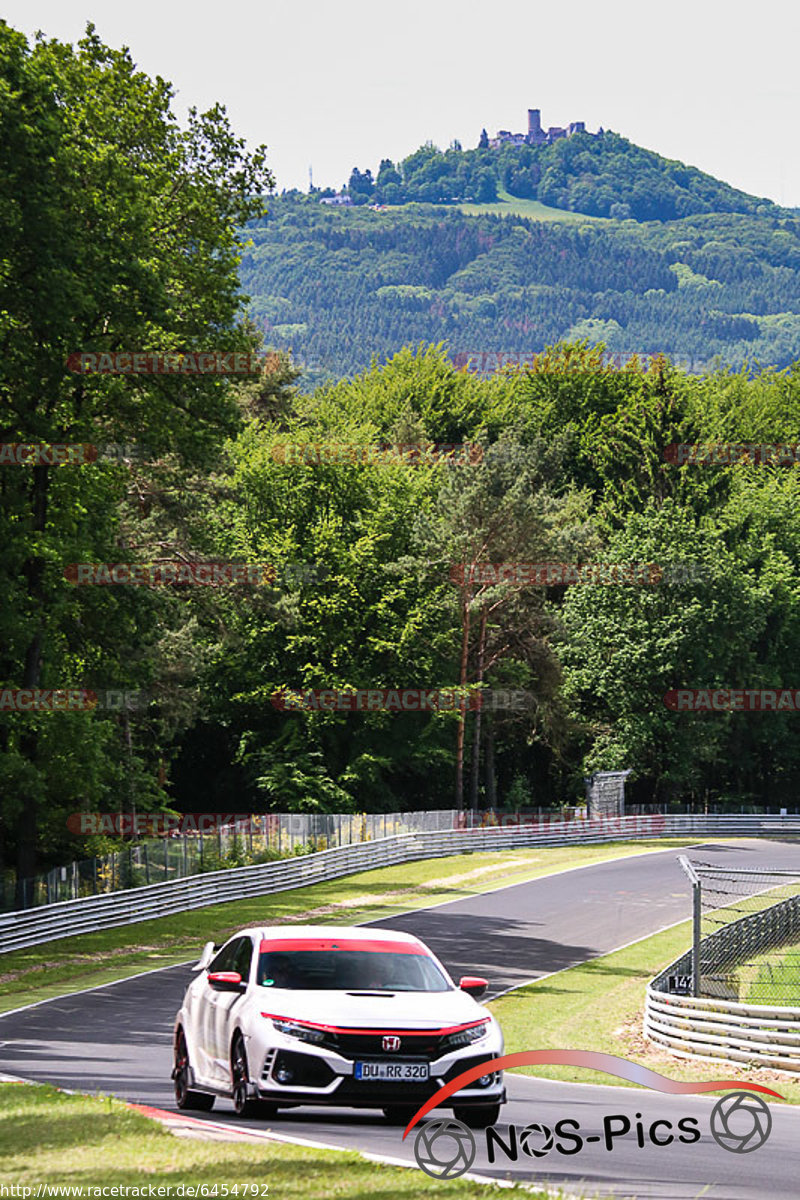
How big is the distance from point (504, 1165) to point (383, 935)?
3.12m

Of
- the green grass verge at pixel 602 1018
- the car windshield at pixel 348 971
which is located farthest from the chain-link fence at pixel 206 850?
the car windshield at pixel 348 971

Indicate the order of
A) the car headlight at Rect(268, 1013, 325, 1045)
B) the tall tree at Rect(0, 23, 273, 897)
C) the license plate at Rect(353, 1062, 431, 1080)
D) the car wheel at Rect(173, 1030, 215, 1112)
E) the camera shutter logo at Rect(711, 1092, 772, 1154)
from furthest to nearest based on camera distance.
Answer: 1. the tall tree at Rect(0, 23, 273, 897)
2. the car wheel at Rect(173, 1030, 215, 1112)
3. the camera shutter logo at Rect(711, 1092, 772, 1154)
4. the car headlight at Rect(268, 1013, 325, 1045)
5. the license plate at Rect(353, 1062, 431, 1080)

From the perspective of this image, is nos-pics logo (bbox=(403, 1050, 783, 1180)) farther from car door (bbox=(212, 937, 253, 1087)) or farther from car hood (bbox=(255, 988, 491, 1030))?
car door (bbox=(212, 937, 253, 1087))

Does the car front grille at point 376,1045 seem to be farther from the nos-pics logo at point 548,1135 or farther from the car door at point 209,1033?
the car door at point 209,1033

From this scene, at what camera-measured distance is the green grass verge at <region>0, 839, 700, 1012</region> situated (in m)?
30.1

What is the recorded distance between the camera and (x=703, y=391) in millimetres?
105688

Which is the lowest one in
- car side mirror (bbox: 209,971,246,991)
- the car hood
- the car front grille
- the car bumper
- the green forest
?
the car bumper

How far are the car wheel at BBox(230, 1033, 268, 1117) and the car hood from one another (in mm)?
351

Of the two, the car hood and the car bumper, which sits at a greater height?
the car hood

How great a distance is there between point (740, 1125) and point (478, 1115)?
262 centimetres

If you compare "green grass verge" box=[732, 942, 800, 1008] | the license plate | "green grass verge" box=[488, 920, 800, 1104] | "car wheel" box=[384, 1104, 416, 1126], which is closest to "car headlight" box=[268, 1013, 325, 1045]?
the license plate

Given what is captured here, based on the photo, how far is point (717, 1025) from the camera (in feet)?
65.2

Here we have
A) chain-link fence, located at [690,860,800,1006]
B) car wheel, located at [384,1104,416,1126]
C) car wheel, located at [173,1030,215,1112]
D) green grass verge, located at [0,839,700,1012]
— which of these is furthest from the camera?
green grass verge, located at [0,839,700,1012]

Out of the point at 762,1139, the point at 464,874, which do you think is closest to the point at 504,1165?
the point at 762,1139
